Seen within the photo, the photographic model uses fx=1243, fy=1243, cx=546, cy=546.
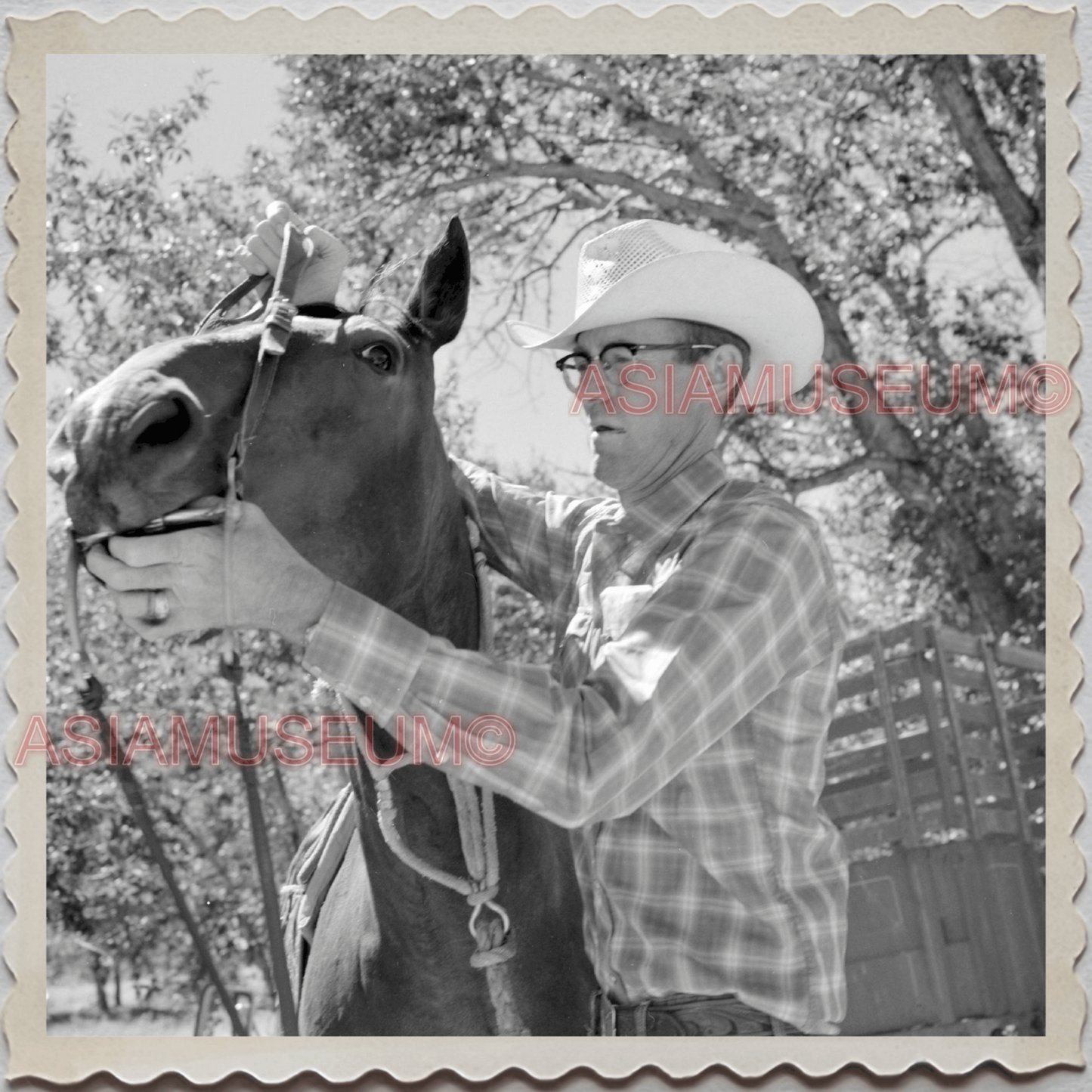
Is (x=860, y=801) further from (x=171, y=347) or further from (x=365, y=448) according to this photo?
(x=171, y=347)

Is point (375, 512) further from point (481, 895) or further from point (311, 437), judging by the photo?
point (481, 895)

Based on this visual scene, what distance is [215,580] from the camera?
157 cm

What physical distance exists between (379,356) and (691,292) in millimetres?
568

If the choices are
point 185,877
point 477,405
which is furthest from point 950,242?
point 185,877

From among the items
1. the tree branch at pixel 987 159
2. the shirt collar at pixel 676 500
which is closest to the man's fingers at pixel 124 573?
the shirt collar at pixel 676 500

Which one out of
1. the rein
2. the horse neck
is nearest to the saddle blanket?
the rein

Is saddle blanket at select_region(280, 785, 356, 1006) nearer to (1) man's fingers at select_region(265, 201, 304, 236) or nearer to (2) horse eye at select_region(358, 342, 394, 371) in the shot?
(2) horse eye at select_region(358, 342, 394, 371)

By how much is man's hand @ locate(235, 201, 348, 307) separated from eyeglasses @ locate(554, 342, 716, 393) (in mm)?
400

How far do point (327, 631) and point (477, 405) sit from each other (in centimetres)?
276

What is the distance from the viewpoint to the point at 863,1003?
3.57 meters

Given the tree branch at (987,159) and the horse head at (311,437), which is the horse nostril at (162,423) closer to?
the horse head at (311,437)

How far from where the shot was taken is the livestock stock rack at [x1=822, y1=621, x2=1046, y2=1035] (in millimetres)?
3438

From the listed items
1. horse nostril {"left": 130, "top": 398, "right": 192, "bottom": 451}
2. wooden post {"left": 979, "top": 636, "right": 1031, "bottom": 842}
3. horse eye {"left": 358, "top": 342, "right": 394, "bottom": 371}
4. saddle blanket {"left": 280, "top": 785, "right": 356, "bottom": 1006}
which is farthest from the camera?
wooden post {"left": 979, "top": 636, "right": 1031, "bottom": 842}

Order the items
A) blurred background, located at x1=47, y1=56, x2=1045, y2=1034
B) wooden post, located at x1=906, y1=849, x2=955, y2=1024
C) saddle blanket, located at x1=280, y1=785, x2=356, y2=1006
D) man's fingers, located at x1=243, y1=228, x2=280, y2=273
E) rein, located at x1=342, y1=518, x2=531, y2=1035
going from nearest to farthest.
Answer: rein, located at x1=342, y1=518, x2=531, y2=1035, man's fingers, located at x1=243, y1=228, x2=280, y2=273, saddle blanket, located at x1=280, y1=785, x2=356, y2=1006, wooden post, located at x1=906, y1=849, x2=955, y2=1024, blurred background, located at x1=47, y1=56, x2=1045, y2=1034
